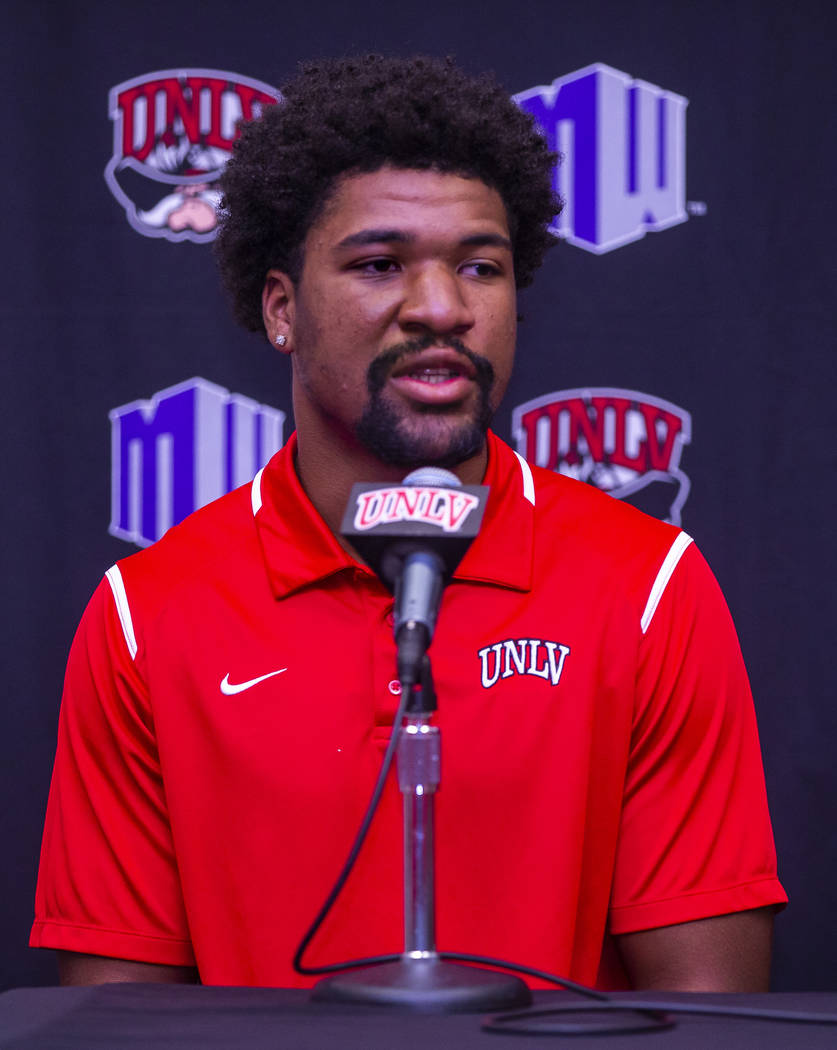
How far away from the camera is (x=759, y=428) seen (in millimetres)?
1796

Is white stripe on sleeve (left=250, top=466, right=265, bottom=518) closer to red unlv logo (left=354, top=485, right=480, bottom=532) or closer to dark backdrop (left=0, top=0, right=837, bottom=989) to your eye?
dark backdrop (left=0, top=0, right=837, bottom=989)

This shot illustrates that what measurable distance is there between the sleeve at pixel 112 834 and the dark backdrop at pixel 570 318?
1.39ft

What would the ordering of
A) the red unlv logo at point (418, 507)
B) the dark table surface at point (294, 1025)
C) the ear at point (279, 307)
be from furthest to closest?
1. the ear at point (279, 307)
2. the red unlv logo at point (418, 507)
3. the dark table surface at point (294, 1025)

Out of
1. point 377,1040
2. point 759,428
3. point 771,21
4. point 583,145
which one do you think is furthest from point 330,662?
point 771,21

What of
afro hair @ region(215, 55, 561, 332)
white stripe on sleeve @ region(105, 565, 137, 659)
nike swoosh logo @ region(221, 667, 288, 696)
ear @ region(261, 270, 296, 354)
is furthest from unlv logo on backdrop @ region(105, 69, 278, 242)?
nike swoosh logo @ region(221, 667, 288, 696)

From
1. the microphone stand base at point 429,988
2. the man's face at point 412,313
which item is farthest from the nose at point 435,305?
the microphone stand base at point 429,988

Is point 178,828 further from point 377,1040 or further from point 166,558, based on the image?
point 377,1040

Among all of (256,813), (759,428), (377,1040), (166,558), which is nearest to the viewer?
(377,1040)

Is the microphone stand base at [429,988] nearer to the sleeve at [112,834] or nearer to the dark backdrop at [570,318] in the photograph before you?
the sleeve at [112,834]

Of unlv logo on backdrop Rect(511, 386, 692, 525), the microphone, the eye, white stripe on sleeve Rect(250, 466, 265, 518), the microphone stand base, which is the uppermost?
the eye

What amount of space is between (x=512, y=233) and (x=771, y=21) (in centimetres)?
61

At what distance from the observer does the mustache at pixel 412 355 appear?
1.33 metres

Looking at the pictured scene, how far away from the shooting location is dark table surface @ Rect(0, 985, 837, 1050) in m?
0.69

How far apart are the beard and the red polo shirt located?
12cm
